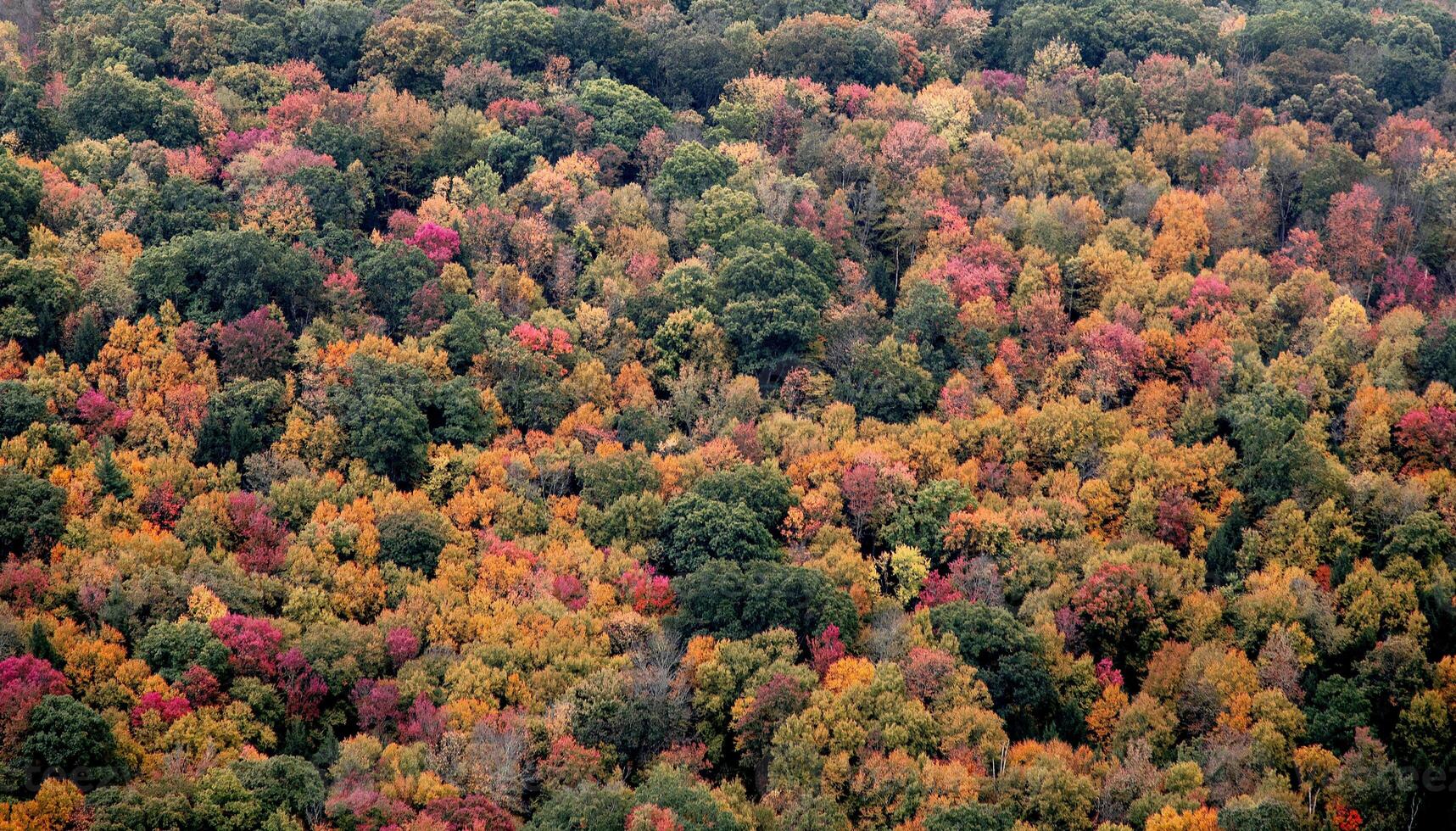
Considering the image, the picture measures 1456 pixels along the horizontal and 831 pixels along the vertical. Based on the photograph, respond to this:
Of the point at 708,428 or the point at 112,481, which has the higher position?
the point at 112,481

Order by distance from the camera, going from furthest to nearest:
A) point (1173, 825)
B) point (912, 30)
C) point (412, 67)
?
1. point (912, 30)
2. point (412, 67)
3. point (1173, 825)

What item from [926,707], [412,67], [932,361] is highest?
[412,67]

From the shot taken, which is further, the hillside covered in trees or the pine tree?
the pine tree

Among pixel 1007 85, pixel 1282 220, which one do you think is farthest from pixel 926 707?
pixel 1007 85

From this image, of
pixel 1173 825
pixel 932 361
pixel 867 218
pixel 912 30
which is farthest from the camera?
pixel 912 30

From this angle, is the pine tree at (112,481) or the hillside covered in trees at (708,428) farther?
A: the pine tree at (112,481)

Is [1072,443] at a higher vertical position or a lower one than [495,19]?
lower

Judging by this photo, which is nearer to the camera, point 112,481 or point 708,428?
point 112,481

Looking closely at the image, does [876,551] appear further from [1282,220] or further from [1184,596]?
[1282,220]
